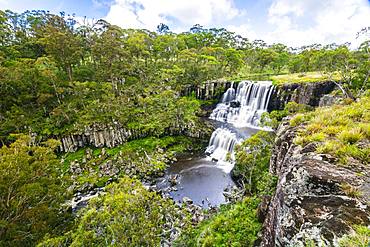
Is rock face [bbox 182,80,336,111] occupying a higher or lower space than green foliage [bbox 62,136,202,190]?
higher

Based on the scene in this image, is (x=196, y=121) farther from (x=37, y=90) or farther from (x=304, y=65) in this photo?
(x=304, y=65)

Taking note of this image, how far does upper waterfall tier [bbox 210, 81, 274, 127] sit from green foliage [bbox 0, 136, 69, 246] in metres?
23.9

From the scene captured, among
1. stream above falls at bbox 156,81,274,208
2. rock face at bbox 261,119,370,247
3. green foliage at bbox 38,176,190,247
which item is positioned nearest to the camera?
rock face at bbox 261,119,370,247

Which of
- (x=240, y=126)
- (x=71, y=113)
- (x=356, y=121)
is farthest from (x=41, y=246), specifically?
(x=240, y=126)

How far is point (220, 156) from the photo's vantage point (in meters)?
23.2

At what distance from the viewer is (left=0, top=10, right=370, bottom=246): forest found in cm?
743

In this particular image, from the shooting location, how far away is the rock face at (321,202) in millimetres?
3475

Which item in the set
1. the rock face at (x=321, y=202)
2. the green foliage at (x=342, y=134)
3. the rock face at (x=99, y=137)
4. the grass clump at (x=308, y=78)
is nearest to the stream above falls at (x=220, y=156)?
the grass clump at (x=308, y=78)

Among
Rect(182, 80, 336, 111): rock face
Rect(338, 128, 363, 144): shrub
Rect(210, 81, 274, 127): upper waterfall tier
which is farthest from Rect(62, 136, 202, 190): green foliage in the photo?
Rect(338, 128, 363, 144): shrub

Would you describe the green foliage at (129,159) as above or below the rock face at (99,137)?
below

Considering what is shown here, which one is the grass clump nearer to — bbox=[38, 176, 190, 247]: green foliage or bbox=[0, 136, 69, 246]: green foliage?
bbox=[38, 176, 190, 247]: green foliage

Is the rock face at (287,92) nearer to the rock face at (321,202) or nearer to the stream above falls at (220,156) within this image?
the stream above falls at (220,156)

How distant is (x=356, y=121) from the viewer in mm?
6977

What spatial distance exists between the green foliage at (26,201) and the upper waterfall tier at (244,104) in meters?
23.9
